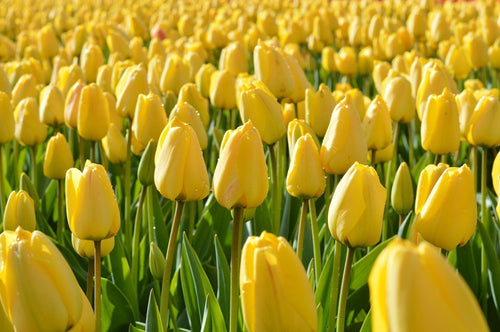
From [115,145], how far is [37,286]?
1411 mm

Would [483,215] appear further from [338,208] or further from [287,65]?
[338,208]

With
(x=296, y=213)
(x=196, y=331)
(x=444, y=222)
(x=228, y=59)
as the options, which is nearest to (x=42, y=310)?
→ (x=444, y=222)

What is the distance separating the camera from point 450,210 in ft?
3.84

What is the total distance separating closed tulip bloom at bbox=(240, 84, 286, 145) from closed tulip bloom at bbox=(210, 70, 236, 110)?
0.71 meters

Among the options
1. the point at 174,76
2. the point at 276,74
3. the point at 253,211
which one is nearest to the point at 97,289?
the point at 253,211

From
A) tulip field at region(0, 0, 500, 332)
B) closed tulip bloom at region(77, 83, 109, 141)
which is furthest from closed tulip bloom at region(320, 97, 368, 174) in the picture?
closed tulip bloom at region(77, 83, 109, 141)

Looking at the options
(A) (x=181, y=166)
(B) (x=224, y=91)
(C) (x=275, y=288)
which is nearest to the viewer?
(C) (x=275, y=288)

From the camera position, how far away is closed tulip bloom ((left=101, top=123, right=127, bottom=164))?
2281mm

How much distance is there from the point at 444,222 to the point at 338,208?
0.18 m

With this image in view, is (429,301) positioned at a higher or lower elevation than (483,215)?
higher

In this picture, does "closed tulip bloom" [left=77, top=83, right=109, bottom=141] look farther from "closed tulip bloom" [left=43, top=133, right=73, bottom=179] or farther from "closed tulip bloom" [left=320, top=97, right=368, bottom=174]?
"closed tulip bloom" [left=320, top=97, right=368, bottom=174]

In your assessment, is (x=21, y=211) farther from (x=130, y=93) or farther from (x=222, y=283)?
(x=130, y=93)

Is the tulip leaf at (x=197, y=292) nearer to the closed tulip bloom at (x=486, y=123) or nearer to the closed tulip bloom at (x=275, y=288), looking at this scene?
the closed tulip bloom at (x=275, y=288)

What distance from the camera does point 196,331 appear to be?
1666 mm
